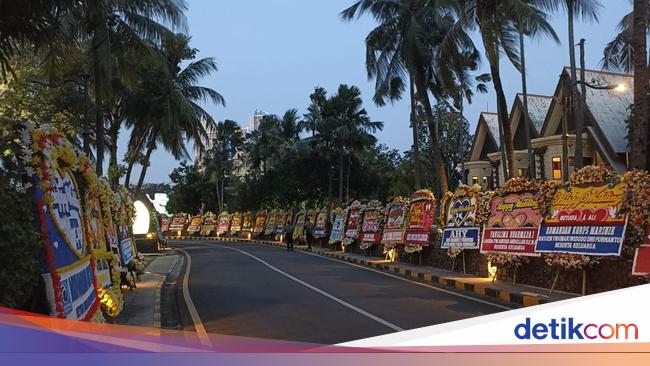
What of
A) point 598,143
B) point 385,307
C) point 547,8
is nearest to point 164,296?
point 385,307

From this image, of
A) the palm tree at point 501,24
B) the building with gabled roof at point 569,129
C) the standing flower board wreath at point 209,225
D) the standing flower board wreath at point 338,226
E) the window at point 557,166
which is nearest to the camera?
the palm tree at point 501,24

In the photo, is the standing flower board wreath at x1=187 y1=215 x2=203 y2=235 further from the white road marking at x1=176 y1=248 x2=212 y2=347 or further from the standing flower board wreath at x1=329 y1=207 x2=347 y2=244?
the white road marking at x1=176 y1=248 x2=212 y2=347

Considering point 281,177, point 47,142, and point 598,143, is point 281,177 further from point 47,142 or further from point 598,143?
point 47,142

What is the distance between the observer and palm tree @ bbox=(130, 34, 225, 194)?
2769cm

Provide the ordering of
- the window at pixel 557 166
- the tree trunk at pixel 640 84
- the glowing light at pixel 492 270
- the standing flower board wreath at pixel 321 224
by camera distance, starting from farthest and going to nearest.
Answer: the window at pixel 557 166, the standing flower board wreath at pixel 321 224, the glowing light at pixel 492 270, the tree trunk at pixel 640 84

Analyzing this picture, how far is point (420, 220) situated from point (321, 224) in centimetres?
1546

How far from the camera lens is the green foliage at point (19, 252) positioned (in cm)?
425

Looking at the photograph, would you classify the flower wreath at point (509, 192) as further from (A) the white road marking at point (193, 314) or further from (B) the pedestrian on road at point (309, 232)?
(B) the pedestrian on road at point (309, 232)

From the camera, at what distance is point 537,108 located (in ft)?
130

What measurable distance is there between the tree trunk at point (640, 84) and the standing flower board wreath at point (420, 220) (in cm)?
692

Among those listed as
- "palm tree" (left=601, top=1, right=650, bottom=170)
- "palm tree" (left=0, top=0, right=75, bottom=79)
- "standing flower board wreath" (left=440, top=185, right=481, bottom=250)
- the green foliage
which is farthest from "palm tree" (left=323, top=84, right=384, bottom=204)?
the green foliage

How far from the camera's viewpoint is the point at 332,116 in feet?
136

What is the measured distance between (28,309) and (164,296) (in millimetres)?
7647

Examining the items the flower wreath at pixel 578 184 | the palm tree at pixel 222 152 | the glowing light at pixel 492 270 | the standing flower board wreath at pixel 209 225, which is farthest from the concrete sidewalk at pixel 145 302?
the palm tree at pixel 222 152
